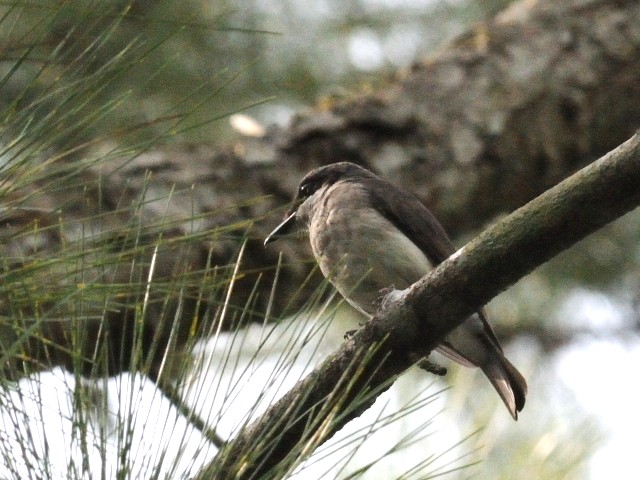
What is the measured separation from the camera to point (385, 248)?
3.76m

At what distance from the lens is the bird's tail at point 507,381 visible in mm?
3615

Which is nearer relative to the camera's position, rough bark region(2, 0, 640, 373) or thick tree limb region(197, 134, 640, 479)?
thick tree limb region(197, 134, 640, 479)

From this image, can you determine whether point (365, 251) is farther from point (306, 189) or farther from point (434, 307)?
point (434, 307)

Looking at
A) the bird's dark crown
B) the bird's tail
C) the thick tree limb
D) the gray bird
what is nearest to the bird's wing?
the gray bird

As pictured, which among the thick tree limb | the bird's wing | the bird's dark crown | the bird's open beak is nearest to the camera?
the thick tree limb

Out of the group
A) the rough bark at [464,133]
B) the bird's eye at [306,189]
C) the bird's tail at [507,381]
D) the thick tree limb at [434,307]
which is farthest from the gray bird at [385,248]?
the thick tree limb at [434,307]

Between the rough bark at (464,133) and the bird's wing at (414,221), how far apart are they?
47 centimetres

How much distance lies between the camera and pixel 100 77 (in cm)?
223

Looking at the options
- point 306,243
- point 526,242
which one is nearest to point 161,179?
point 306,243

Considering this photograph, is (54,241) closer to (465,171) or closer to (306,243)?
(306,243)

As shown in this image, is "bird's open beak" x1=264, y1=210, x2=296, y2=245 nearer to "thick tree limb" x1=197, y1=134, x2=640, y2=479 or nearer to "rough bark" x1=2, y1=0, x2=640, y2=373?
"rough bark" x1=2, y1=0, x2=640, y2=373

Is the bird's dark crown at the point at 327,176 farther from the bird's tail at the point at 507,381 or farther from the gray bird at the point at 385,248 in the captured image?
the bird's tail at the point at 507,381

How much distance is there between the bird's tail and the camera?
142 inches

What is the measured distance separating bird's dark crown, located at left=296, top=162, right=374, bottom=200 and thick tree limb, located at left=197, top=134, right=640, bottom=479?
6.38 feet
